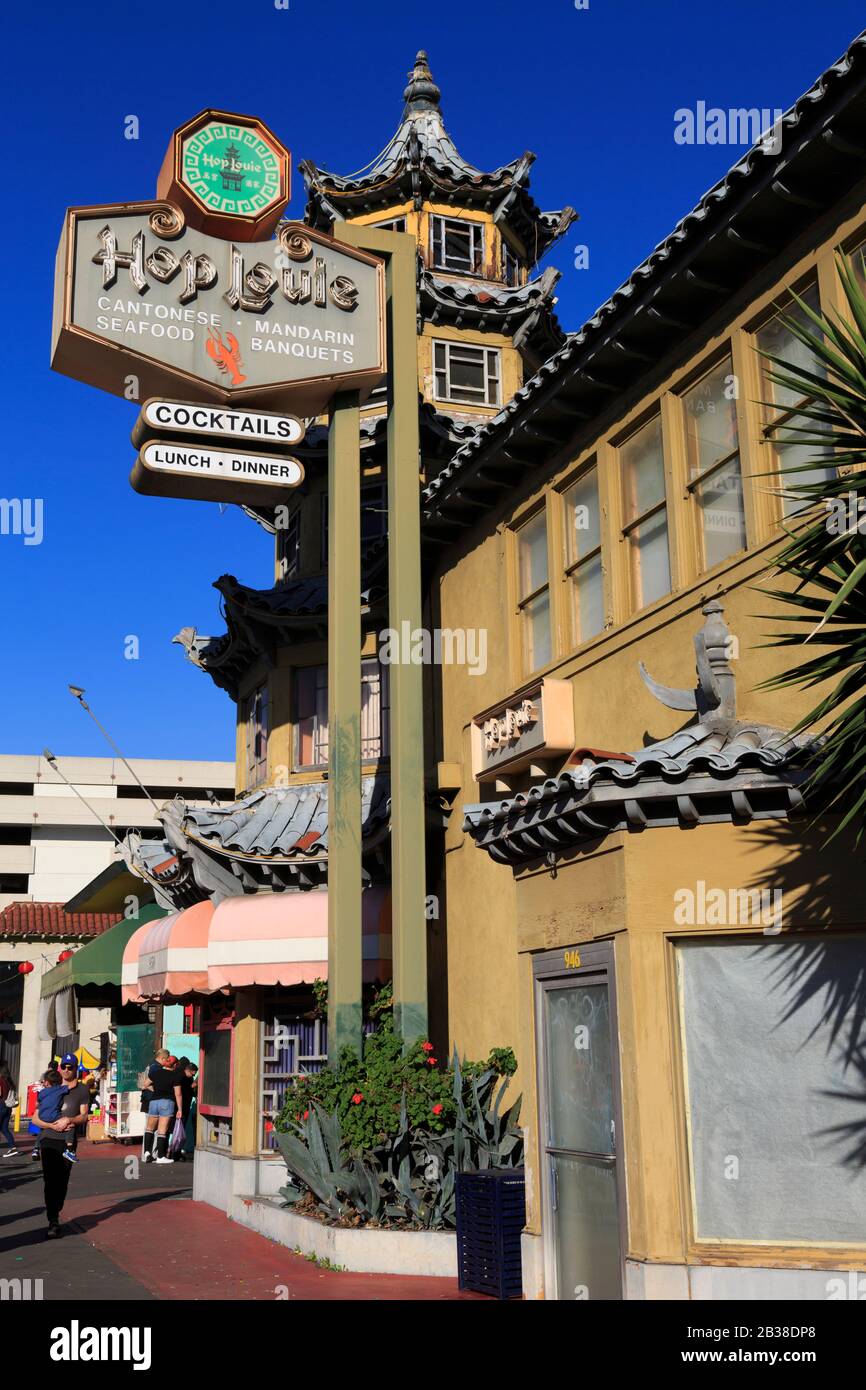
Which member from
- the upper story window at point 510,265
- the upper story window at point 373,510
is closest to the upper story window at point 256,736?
the upper story window at point 373,510

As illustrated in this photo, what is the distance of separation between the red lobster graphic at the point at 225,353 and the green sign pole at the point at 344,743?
1.58 metres

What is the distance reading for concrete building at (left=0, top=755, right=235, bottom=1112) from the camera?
165 feet

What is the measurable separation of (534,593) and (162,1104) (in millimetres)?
15522

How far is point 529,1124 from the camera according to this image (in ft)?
36.1

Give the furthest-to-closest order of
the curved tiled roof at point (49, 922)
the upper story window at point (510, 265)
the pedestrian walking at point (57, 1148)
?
the curved tiled roof at point (49, 922) → the upper story window at point (510, 265) → the pedestrian walking at point (57, 1148)

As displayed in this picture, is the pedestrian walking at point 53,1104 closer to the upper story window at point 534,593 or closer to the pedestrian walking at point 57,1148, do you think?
the pedestrian walking at point 57,1148

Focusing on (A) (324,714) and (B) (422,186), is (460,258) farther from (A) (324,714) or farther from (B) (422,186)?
(A) (324,714)

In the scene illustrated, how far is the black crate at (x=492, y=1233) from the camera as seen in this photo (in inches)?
454

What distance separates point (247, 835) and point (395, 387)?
22.5 feet

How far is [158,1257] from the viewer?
14758mm

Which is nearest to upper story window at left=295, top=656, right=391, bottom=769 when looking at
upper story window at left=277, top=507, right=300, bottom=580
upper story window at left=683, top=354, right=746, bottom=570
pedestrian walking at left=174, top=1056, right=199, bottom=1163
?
upper story window at left=277, top=507, right=300, bottom=580

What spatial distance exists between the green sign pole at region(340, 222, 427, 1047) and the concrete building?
34.6 metres

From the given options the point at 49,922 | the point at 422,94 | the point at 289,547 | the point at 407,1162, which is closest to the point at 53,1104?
the point at 407,1162

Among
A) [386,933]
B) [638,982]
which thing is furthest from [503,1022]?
[638,982]
